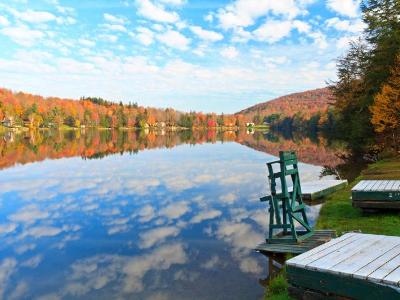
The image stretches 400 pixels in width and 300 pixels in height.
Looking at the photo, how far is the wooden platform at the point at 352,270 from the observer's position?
22.9 feet

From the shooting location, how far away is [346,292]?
741 cm

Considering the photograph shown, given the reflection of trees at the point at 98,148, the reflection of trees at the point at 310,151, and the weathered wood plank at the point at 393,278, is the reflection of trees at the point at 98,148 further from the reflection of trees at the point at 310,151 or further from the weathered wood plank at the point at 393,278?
the weathered wood plank at the point at 393,278

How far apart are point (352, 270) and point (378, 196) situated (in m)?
9.00

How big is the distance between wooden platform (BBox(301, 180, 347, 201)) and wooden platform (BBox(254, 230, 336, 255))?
933 centimetres

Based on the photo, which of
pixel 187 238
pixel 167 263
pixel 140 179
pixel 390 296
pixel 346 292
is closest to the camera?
pixel 390 296

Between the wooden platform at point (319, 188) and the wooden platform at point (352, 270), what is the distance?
43.3ft

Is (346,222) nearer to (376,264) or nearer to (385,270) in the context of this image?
(376,264)

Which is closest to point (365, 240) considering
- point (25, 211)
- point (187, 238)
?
point (187, 238)

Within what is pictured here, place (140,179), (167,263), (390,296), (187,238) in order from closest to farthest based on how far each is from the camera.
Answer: (390,296), (167,263), (187,238), (140,179)

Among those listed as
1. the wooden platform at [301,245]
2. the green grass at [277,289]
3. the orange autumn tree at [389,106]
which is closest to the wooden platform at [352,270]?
the green grass at [277,289]

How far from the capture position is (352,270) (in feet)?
24.7

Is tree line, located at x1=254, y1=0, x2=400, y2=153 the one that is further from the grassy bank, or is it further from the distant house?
the distant house

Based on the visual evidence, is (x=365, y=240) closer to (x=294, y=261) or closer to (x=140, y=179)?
(x=294, y=261)

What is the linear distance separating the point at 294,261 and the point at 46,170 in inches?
1373
